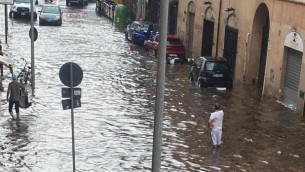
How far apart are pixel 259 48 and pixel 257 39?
0.45 m

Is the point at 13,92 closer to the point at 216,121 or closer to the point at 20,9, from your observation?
the point at 216,121

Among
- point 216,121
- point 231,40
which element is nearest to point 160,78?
point 216,121

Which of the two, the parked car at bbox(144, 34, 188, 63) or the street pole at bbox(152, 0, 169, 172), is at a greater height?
the street pole at bbox(152, 0, 169, 172)

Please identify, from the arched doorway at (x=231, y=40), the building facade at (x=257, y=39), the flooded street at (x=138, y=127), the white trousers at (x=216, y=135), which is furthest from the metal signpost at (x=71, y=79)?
the arched doorway at (x=231, y=40)

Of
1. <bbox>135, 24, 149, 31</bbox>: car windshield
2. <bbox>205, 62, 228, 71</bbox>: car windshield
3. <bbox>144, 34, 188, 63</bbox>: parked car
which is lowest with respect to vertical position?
<bbox>144, 34, 188, 63</bbox>: parked car

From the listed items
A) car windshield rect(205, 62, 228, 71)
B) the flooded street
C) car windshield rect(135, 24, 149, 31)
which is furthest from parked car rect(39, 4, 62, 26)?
car windshield rect(205, 62, 228, 71)

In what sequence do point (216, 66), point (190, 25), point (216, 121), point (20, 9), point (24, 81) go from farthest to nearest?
point (20, 9) → point (190, 25) → point (216, 66) → point (24, 81) → point (216, 121)

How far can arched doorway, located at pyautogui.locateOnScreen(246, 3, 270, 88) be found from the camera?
96.8 ft

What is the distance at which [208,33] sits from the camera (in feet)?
121

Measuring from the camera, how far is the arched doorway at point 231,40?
31.9 meters

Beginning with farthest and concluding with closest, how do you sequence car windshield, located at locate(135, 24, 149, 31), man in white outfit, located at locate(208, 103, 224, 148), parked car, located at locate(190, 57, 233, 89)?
car windshield, located at locate(135, 24, 149, 31), parked car, located at locate(190, 57, 233, 89), man in white outfit, located at locate(208, 103, 224, 148)

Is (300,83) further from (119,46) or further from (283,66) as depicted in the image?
(119,46)

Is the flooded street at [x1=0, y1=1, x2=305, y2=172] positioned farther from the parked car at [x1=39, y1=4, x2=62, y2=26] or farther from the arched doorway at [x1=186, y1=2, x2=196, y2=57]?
the parked car at [x1=39, y1=4, x2=62, y2=26]

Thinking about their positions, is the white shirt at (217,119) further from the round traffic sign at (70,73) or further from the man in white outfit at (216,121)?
the round traffic sign at (70,73)
